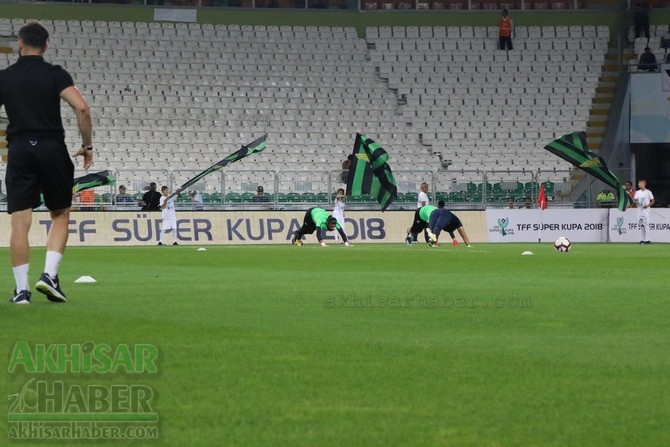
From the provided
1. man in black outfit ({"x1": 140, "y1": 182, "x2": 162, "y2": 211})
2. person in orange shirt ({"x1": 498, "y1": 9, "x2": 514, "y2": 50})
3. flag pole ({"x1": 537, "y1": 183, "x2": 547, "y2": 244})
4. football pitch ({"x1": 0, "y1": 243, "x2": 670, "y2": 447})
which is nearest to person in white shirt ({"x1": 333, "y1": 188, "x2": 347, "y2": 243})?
man in black outfit ({"x1": 140, "y1": 182, "x2": 162, "y2": 211})

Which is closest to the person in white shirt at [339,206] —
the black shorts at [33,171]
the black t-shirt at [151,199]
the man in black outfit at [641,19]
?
the black t-shirt at [151,199]

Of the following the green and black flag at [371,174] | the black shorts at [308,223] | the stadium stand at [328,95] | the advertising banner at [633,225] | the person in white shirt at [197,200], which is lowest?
the advertising banner at [633,225]

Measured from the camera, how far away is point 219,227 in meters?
42.6

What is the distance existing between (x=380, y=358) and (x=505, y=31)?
153 feet

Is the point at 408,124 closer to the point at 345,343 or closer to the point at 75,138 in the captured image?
the point at 75,138

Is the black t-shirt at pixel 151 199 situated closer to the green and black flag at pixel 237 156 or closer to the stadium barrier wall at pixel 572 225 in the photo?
the green and black flag at pixel 237 156

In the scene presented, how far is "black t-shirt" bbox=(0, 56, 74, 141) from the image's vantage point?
1088 centimetres

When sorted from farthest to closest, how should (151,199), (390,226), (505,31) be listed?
(505,31), (390,226), (151,199)

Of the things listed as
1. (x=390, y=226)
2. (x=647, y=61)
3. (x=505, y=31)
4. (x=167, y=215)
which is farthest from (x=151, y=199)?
(x=647, y=61)

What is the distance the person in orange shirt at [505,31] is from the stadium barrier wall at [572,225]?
11.6m

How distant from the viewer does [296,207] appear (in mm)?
43438

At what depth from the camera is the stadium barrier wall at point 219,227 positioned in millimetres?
41125

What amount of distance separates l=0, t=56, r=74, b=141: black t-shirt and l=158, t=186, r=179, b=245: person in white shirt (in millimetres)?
28190

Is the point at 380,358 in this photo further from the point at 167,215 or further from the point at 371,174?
the point at 371,174
